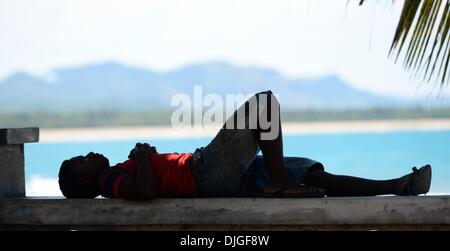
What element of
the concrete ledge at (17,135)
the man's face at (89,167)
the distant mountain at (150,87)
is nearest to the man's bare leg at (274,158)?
the man's face at (89,167)

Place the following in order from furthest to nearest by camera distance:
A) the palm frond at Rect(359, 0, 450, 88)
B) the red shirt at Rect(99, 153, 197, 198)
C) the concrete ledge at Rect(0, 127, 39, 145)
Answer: the concrete ledge at Rect(0, 127, 39, 145) → the red shirt at Rect(99, 153, 197, 198) → the palm frond at Rect(359, 0, 450, 88)

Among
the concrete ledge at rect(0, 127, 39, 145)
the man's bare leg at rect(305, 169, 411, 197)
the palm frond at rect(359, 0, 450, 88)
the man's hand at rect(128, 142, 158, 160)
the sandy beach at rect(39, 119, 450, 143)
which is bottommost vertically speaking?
the sandy beach at rect(39, 119, 450, 143)

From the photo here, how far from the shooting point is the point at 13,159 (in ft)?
14.9

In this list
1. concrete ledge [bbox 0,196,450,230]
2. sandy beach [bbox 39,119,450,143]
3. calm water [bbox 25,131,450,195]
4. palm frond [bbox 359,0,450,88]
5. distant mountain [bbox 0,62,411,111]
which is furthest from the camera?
distant mountain [bbox 0,62,411,111]

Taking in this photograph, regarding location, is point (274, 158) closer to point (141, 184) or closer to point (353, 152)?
point (141, 184)

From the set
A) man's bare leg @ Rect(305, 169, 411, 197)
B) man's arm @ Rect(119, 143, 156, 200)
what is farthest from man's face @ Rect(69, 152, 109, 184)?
man's bare leg @ Rect(305, 169, 411, 197)

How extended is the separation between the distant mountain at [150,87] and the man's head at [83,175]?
10020cm

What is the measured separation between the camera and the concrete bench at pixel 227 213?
396cm

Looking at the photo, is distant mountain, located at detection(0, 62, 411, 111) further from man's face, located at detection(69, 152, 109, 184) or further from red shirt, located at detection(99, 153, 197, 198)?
red shirt, located at detection(99, 153, 197, 198)

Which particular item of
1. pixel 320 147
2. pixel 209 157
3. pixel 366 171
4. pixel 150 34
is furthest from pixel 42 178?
pixel 150 34

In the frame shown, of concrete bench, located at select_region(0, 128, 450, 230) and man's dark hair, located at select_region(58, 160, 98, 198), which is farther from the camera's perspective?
man's dark hair, located at select_region(58, 160, 98, 198)

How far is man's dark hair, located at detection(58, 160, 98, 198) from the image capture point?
14.2 ft

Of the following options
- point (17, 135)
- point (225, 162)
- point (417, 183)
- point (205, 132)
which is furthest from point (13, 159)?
point (205, 132)

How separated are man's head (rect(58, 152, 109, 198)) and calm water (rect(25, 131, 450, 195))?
1411 cm
